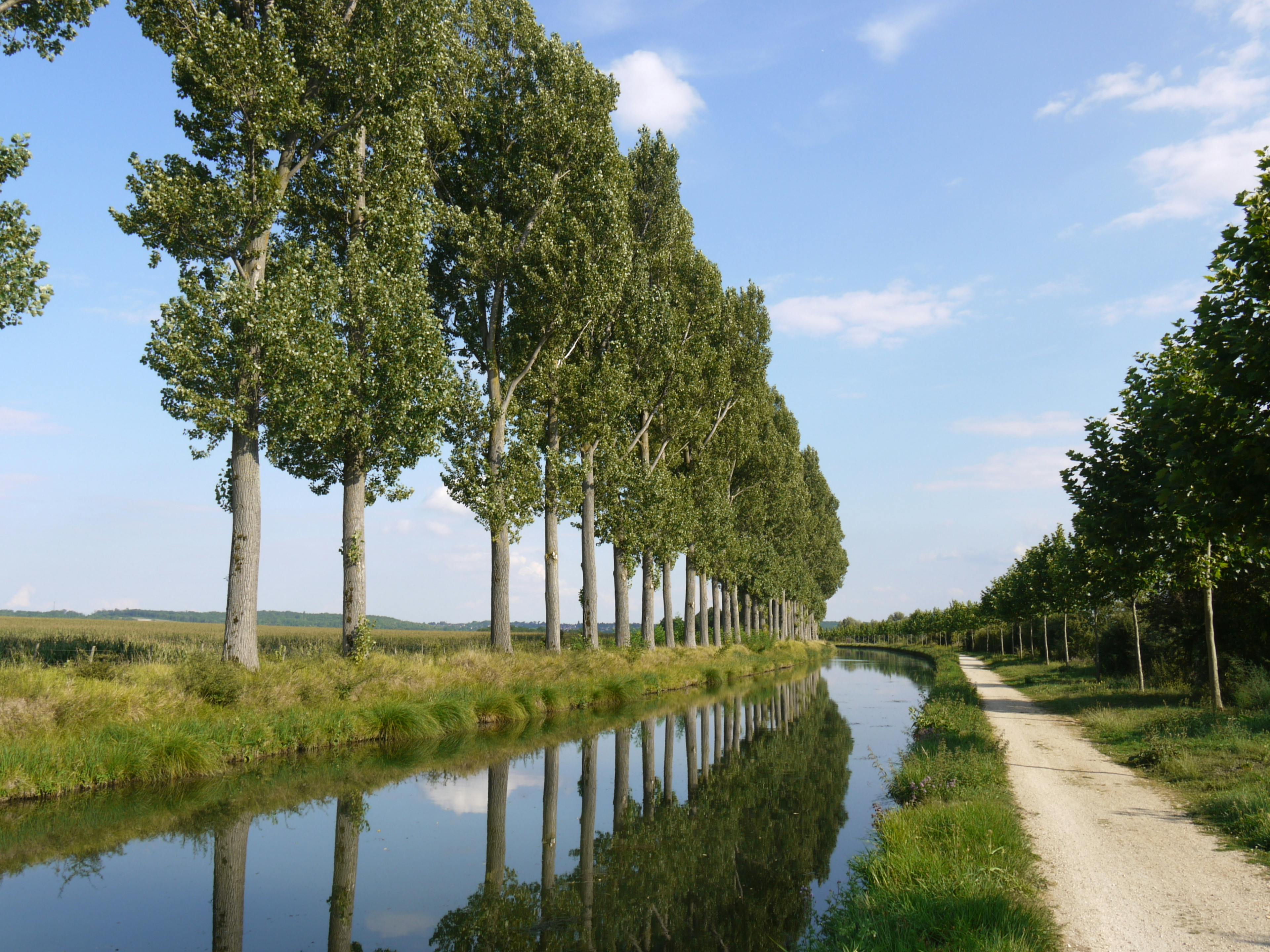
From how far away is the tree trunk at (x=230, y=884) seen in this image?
6.68m

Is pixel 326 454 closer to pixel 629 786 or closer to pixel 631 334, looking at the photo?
pixel 629 786

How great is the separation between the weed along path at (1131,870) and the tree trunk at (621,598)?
18695mm

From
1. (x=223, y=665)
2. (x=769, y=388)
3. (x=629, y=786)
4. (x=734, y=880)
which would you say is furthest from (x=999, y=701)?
(x=769, y=388)

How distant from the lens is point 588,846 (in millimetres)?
9922

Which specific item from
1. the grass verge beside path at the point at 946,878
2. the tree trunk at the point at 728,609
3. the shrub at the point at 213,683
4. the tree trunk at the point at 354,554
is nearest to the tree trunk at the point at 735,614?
the tree trunk at the point at 728,609

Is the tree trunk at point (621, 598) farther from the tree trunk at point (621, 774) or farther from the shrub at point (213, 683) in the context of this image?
the shrub at point (213, 683)

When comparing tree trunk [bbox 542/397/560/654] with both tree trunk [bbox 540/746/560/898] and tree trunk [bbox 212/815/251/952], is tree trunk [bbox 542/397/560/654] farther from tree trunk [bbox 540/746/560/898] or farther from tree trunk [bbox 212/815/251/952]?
tree trunk [bbox 212/815/251/952]

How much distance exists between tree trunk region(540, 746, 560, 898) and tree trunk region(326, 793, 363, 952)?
1780 millimetres

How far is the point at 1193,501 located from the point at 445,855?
9.73 metres

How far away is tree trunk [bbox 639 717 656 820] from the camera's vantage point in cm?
1230

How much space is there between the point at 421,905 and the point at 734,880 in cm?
338

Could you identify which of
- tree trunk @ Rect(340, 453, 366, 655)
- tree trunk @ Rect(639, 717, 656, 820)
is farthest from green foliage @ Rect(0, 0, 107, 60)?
tree trunk @ Rect(639, 717, 656, 820)

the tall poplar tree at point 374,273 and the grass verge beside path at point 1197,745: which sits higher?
the tall poplar tree at point 374,273

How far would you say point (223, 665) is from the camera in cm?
1460
